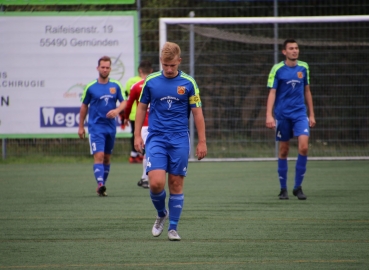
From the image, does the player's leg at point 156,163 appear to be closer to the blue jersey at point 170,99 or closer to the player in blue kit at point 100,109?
the blue jersey at point 170,99

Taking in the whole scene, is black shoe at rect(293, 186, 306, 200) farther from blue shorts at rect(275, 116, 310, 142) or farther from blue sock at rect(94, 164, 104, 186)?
blue sock at rect(94, 164, 104, 186)

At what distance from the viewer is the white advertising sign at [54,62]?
1917 cm

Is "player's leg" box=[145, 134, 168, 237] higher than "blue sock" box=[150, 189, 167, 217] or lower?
higher

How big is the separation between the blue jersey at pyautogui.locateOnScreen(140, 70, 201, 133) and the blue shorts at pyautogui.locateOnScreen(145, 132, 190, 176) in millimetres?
75

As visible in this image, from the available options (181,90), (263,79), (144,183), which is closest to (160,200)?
(181,90)

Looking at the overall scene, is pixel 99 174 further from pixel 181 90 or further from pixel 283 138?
pixel 181 90

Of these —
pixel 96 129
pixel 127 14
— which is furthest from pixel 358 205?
pixel 127 14

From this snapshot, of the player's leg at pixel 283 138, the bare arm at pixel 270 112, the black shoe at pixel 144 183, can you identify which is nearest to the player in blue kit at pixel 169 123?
the bare arm at pixel 270 112

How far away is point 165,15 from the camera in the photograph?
799 inches

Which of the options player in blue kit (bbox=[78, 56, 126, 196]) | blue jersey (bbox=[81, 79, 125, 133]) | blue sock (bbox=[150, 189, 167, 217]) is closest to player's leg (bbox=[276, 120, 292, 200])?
player in blue kit (bbox=[78, 56, 126, 196])

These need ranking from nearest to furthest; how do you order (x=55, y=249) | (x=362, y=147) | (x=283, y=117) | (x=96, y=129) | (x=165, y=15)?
(x=55, y=249)
(x=283, y=117)
(x=96, y=129)
(x=362, y=147)
(x=165, y=15)

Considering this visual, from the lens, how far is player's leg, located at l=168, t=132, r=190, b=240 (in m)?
7.88

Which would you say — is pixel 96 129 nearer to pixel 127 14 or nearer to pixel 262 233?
pixel 262 233

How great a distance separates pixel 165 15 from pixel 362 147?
18.5ft
